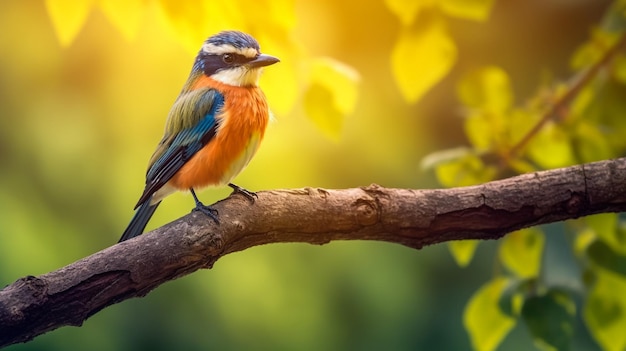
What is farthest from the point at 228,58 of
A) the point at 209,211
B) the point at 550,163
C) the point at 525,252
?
the point at 550,163

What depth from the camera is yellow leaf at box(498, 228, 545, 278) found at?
1253 millimetres

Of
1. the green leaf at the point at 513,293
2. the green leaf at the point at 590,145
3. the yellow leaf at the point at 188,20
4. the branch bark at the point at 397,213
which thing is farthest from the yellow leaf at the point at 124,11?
the green leaf at the point at 590,145

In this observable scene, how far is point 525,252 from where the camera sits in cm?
127

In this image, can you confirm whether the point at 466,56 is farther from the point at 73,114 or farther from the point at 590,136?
the point at 73,114

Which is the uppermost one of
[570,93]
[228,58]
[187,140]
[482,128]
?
[570,93]

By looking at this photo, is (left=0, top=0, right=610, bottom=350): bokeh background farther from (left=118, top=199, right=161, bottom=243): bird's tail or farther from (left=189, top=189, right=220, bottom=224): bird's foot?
(left=189, top=189, right=220, bottom=224): bird's foot

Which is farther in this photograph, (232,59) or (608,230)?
(608,230)

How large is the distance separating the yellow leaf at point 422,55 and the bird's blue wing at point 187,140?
257 mm

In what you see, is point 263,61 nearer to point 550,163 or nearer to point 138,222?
point 138,222

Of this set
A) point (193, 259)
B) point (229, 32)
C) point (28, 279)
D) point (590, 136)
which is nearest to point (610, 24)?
→ point (590, 136)

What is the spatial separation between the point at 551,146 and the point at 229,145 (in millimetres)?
642

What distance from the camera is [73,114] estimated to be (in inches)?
69.1

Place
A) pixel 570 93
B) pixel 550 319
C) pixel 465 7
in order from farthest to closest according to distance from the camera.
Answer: pixel 570 93 < pixel 550 319 < pixel 465 7

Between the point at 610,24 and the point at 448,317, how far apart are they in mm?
897
